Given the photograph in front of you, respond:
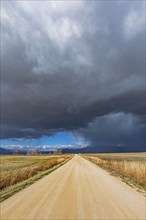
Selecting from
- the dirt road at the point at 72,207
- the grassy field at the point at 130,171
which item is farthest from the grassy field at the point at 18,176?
the grassy field at the point at 130,171

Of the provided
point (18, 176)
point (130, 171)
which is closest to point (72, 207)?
point (18, 176)

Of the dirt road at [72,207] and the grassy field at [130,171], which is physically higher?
the dirt road at [72,207]

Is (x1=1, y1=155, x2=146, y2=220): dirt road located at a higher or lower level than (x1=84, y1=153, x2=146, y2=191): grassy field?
higher

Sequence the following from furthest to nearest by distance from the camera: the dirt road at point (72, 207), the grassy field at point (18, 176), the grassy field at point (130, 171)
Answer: the grassy field at point (130, 171)
the grassy field at point (18, 176)
the dirt road at point (72, 207)

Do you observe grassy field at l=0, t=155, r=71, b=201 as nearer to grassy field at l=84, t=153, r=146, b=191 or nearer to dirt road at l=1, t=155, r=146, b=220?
dirt road at l=1, t=155, r=146, b=220

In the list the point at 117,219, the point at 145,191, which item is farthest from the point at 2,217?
the point at 145,191

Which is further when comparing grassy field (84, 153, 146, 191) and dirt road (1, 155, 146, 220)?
grassy field (84, 153, 146, 191)

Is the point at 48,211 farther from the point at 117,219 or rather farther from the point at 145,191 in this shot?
the point at 145,191

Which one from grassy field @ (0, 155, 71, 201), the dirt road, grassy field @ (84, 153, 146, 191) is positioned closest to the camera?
the dirt road

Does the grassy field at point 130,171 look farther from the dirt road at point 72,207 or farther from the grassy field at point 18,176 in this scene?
the grassy field at point 18,176

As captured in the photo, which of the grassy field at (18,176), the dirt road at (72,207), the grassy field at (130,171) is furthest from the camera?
the grassy field at (130,171)

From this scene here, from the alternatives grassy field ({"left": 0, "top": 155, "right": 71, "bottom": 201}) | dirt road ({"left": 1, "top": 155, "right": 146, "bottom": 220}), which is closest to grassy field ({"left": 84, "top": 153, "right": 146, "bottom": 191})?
dirt road ({"left": 1, "top": 155, "right": 146, "bottom": 220})

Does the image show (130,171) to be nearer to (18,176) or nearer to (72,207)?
(18,176)

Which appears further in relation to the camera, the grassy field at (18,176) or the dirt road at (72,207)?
the grassy field at (18,176)
